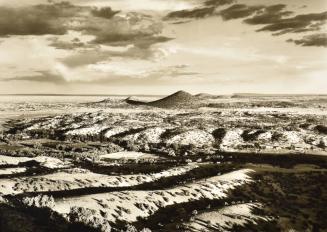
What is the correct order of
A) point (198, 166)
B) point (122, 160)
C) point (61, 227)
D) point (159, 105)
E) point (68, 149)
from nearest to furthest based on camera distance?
point (61, 227) < point (198, 166) < point (122, 160) < point (68, 149) < point (159, 105)

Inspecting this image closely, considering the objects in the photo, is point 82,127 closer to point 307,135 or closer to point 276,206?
point 307,135

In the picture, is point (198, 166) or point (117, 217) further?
point (198, 166)

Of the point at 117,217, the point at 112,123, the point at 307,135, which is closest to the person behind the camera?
the point at 117,217

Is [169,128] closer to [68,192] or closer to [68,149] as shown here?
[68,149]

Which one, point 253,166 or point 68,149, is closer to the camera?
point 253,166

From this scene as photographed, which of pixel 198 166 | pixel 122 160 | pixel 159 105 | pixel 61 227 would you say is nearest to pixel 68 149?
pixel 122 160

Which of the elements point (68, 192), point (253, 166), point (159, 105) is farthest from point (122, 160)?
point (159, 105)
